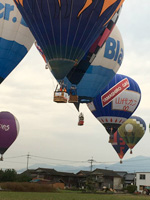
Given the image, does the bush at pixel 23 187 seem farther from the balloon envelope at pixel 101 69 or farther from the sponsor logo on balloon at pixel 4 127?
the balloon envelope at pixel 101 69

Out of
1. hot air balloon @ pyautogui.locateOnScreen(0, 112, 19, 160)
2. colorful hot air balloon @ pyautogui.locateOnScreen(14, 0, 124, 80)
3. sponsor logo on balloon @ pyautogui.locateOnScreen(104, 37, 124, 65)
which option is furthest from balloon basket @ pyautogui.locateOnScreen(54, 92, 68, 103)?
hot air balloon @ pyautogui.locateOnScreen(0, 112, 19, 160)

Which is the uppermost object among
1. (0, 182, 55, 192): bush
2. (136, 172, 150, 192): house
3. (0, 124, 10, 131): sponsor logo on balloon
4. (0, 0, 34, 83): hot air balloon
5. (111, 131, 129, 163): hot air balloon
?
(0, 0, 34, 83): hot air balloon

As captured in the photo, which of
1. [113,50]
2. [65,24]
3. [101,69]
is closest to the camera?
[65,24]

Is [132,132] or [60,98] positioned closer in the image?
[60,98]

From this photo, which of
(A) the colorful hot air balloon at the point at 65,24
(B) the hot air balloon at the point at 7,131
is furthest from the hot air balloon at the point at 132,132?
(A) the colorful hot air balloon at the point at 65,24

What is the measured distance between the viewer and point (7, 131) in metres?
41.5

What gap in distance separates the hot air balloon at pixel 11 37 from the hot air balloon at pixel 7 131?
13.0m

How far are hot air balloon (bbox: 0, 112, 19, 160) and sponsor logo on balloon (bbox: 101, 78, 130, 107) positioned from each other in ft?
34.6

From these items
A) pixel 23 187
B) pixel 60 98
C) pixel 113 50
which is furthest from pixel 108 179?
pixel 60 98

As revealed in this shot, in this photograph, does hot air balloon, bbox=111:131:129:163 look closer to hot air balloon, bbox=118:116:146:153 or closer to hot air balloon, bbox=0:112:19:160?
A: hot air balloon, bbox=118:116:146:153

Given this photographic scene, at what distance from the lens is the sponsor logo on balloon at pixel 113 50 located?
3259cm

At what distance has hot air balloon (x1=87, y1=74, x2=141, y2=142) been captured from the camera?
3994cm

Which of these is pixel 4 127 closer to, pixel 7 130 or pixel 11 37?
pixel 7 130

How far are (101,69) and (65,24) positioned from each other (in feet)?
35.3
